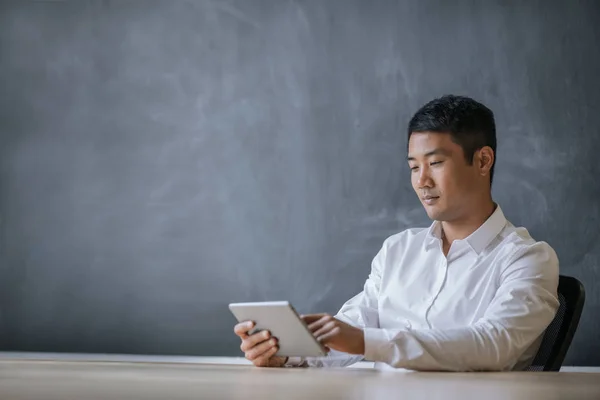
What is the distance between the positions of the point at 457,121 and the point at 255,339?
31.1 inches

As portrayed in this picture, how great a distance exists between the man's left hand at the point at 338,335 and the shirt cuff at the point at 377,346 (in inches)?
0.5

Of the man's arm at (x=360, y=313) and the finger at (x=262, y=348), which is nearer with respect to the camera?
the finger at (x=262, y=348)

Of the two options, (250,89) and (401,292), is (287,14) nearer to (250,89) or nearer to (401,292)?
(250,89)

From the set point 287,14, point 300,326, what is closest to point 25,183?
point 287,14

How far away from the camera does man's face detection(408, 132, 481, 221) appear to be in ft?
7.14

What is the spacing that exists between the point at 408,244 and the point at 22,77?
2834mm

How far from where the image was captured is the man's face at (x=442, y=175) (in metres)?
2.18

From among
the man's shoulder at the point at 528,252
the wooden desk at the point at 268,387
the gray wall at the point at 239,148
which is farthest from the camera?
the gray wall at the point at 239,148

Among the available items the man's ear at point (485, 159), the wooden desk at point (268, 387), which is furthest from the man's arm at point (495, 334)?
the wooden desk at point (268, 387)

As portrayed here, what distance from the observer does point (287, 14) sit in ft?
13.6

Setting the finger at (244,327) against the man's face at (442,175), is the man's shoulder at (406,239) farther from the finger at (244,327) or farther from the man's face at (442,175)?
the finger at (244,327)

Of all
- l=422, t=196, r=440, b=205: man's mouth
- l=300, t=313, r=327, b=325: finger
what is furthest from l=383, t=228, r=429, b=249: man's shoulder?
l=300, t=313, r=327, b=325: finger

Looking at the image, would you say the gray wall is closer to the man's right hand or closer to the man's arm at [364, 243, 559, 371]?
the man's arm at [364, 243, 559, 371]

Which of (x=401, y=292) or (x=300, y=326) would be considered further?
(x=401, y=292)
